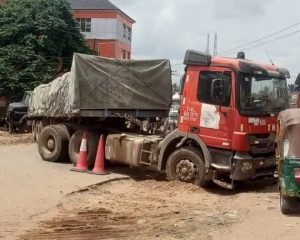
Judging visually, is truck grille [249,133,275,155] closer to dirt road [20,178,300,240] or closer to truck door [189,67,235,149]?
truck door [189,67,235,149]

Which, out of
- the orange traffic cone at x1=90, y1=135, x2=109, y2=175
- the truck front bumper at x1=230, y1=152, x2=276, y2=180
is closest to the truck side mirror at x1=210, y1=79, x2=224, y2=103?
the truck front bumper at x1=230, y1=152, x2=276, y2=180

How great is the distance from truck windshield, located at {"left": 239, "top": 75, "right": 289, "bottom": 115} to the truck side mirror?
0.37 meters

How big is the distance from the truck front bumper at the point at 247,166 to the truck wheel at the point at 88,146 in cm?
450

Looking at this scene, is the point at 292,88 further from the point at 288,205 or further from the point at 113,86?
the point at 288,205

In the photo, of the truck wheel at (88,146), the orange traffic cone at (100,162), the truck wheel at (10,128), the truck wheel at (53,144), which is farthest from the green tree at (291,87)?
the truck wheel at (10,128)

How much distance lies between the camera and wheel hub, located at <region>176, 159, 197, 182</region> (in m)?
11.4

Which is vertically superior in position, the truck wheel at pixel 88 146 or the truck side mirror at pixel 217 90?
the truck side mirror at pixel 217 90

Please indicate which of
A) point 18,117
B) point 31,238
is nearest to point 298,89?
point 31,238

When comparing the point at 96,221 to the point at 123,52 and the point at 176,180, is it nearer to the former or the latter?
the point at 176,180

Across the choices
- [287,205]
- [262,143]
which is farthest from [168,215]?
[262,143]

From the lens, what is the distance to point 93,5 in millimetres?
67125

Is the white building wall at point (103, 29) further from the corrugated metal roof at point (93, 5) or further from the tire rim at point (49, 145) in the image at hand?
the tire rim at point (49, 145)

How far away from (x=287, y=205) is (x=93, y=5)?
61.3 meters

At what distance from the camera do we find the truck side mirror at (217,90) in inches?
422
